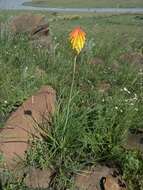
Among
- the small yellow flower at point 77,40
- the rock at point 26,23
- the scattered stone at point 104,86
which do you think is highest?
the small yellow flower at point 77,40

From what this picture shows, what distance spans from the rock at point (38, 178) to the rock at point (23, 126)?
20 centimetres

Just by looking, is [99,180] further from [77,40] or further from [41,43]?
[41,43]

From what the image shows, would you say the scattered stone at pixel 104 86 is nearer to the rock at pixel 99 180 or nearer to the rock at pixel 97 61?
the rock at pixel 97 61

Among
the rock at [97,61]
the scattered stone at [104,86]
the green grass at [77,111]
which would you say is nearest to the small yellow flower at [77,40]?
the green grass at [77,111]

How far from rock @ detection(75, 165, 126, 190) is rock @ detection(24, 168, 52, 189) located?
0.28 meters

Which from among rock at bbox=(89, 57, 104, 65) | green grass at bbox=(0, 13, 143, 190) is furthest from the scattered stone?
rock at bbox=(89, 57, 104, 65)

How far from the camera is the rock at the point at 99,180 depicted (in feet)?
15.1

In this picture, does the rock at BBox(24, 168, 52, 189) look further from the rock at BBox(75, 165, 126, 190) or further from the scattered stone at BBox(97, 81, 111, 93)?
the scattered stone at BBox(97, 81, 111, 93)

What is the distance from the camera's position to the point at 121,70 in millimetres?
7566

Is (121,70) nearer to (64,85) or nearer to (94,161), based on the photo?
(64,85)

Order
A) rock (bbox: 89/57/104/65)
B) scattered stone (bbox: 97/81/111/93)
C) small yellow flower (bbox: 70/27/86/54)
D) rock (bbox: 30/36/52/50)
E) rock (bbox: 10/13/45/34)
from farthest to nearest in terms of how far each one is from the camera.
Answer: rock (bbox: 10/13/45/34)
rock (bbox: 30/36/52/50)
rock (bbox: 89/57/104/65)
scattered stone (bbox: 97/81/111/93)
small yellow flower (bbox: 70/27/86/54)

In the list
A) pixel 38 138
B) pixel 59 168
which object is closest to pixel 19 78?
pixel 38 138

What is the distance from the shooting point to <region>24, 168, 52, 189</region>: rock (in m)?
4.74

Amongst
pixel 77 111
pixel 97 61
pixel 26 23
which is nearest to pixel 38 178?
pixel 77 111
